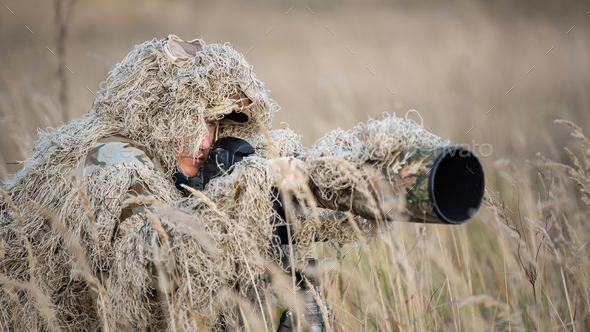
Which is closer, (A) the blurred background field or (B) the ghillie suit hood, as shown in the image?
(B) the ghillie suit hood

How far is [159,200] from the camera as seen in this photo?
995 millimetres

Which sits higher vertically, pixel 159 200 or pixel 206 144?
pixel 206 144

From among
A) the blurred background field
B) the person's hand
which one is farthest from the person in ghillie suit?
the blurred background field

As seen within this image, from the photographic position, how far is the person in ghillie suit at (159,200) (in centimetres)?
87

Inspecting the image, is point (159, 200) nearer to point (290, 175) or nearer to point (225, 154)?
point (225, 154)

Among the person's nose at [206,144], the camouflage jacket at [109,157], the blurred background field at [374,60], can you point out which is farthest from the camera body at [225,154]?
the blurred background field at [374,60]

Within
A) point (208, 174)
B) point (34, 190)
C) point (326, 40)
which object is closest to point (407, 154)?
point (208, 174)

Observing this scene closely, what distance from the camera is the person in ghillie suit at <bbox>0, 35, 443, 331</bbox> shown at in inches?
34.2

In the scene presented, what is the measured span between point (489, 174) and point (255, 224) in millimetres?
2460

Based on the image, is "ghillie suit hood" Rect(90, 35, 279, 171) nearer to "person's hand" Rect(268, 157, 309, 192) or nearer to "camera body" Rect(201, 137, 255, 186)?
"camera body" Rect(201, 137, 255, 186)

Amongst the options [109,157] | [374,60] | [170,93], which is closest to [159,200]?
[109,157]

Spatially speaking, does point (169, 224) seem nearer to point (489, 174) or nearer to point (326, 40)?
point (489, 174)

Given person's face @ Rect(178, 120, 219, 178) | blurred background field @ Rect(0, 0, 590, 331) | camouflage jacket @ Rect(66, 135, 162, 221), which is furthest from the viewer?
blurred background field @ Rect(0, 0, 590, 331)

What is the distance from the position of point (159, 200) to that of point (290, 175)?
359 millimetres
